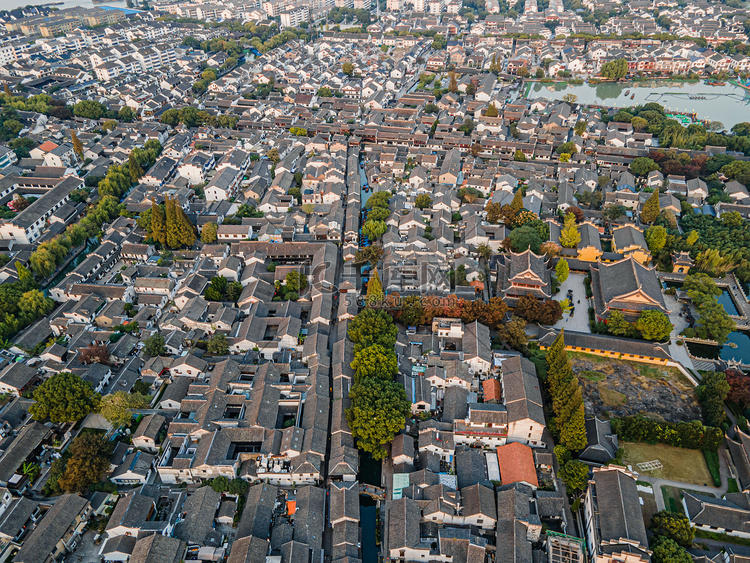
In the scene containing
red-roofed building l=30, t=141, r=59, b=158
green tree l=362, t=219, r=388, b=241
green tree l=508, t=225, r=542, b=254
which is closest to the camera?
green tree l=508, t=225, r=542, b=254

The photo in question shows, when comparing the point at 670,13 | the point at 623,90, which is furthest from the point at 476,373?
the point at 670,13

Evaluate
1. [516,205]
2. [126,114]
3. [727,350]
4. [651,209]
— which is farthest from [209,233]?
[727,350]

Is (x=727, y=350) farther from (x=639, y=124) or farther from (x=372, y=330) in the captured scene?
(x=639, y=124)

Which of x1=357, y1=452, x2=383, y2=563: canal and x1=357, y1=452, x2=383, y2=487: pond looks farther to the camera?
x1=357, y1=452, x2=383, y2=487: pond

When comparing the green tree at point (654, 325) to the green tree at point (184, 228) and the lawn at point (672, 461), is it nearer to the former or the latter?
the lawn at point (672, 461)

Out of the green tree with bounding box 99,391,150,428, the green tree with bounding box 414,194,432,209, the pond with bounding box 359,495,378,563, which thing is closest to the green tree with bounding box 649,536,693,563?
the pond with bounding box 359,495,378,563

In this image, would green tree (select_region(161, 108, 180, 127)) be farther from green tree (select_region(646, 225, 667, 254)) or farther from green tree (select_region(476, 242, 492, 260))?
green tree (select_region(646, 225, 667, 254))

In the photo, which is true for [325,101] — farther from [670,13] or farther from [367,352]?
[670,13]
